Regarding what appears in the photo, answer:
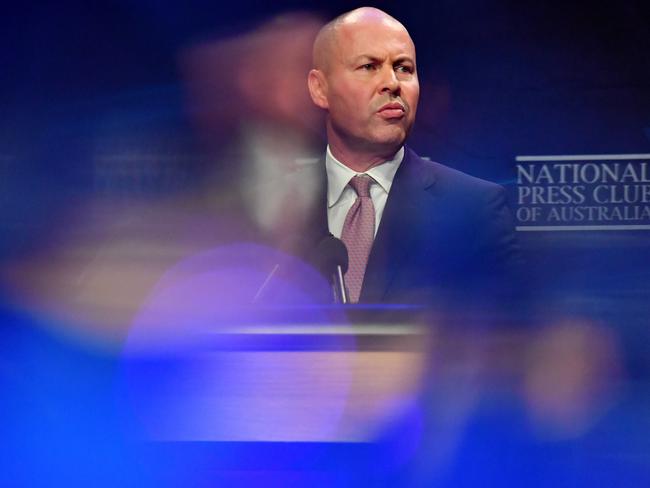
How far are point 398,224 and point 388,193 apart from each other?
81mm

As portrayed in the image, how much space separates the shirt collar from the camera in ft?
5.57

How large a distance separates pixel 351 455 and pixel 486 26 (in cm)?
182

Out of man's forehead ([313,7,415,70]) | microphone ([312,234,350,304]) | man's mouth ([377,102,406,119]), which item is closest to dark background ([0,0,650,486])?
man's forehead ([313,7,415,70])

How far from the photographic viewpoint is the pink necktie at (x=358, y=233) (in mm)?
1546

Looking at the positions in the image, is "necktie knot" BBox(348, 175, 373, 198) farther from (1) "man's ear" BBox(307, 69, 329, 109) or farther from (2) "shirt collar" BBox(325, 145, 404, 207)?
(1) "man's ear" BBox(307, 69, 329, 109)

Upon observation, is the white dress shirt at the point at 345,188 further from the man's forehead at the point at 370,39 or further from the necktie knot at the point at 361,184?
the man's forehead at the point at 370,39

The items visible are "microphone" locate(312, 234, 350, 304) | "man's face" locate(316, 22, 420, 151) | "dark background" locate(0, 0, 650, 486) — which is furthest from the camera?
"dark background" locate(0, 0, 650, 486)

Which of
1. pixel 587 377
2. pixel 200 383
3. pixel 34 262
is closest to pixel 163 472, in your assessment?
pixel 200 383

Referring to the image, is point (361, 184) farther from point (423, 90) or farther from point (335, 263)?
point (423, 90)

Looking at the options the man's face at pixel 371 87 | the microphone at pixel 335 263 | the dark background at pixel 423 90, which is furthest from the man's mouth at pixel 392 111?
the dark background at pixel 423 90

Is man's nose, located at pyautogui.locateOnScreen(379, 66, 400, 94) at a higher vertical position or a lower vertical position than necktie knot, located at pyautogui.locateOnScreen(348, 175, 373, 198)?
higher

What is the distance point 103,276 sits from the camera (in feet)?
5.89

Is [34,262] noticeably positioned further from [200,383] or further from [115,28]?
[200,383]

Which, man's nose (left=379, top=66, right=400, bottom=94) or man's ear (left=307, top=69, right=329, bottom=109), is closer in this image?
man's nose (left=379, top=66, right=400, bottom=94)
